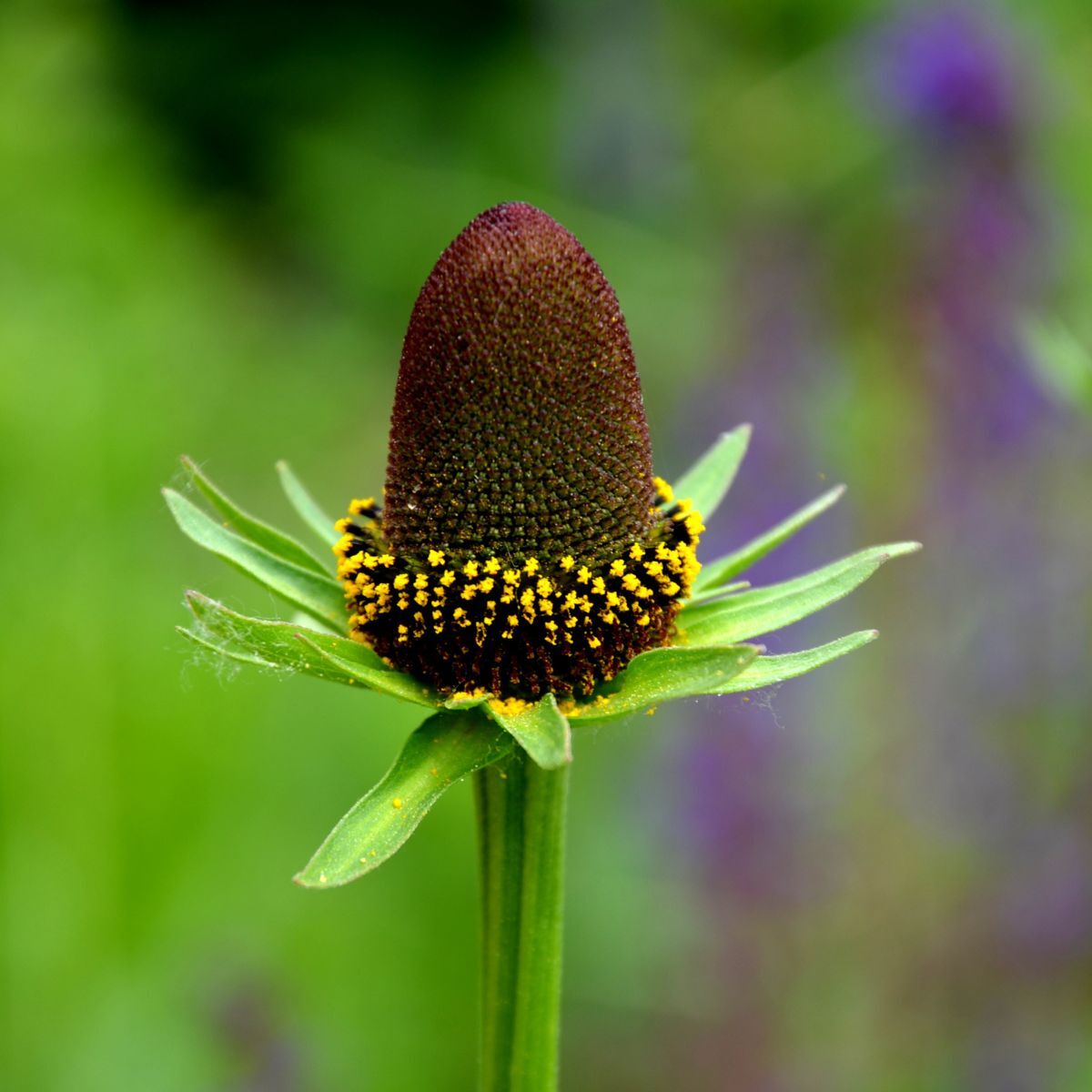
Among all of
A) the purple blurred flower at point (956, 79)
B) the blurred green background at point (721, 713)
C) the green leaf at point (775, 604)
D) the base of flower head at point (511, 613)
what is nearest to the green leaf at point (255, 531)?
the base of flower head at point (511, 613)

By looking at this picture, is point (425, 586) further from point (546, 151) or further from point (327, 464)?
point (546, 151)

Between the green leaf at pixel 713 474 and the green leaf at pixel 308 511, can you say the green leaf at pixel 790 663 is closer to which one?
the green leaf at pixel 713 474

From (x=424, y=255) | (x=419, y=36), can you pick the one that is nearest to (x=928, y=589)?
(x=424, y=255)

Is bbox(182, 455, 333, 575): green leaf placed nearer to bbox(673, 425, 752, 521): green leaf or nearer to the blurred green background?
bbox(673, 425, 752, 521): green leaf

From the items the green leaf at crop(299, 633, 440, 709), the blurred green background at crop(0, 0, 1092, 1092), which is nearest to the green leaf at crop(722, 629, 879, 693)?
the green leaf at crop(299, 633, 440, 709)

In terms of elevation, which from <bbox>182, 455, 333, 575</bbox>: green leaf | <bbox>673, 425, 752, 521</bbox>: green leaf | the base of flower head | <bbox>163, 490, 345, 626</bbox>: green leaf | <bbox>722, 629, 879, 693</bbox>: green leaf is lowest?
<bbox>722, 629, 879, 693</bbox>: green leaf

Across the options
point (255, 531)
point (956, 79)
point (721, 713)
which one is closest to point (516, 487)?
point (255, 531)
